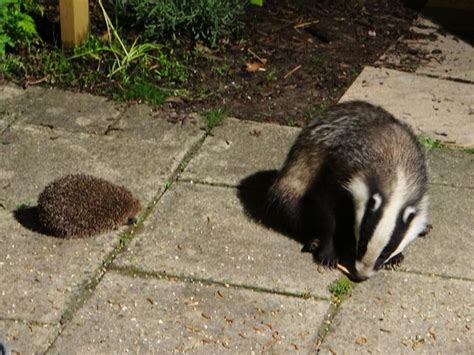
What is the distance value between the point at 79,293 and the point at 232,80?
10.6ft

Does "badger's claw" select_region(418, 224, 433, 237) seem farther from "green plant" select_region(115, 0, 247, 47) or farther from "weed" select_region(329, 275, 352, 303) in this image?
"green plant" select_region(115, 0, 247, 47)

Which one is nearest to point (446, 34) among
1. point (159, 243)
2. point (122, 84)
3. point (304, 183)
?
point (122, 84)

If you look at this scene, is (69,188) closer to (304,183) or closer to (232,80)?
(304,183)

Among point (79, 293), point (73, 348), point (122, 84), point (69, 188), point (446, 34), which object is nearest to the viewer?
point (73, 348)

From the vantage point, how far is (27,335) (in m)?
Result: 5.32

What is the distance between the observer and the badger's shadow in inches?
244

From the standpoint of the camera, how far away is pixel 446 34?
31.8 ft

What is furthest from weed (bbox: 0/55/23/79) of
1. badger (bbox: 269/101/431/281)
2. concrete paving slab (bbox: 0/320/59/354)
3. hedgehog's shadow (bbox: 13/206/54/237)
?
concrete paving slab (bbox: 0/320/59/354)

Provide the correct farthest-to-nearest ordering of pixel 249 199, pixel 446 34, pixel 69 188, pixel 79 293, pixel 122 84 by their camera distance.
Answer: pixel 446 34 → pixel 122 84 → pixel 249 199 → pixel 69 188 → pixel 79 293

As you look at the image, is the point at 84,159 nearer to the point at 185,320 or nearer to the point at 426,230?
the point at 185,320

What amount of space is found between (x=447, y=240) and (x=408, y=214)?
2.32ft

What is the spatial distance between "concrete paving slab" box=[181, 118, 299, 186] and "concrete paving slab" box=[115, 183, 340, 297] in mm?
315

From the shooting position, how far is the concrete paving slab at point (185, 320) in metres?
5.32

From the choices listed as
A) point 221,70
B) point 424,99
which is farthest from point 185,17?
point 424,99
